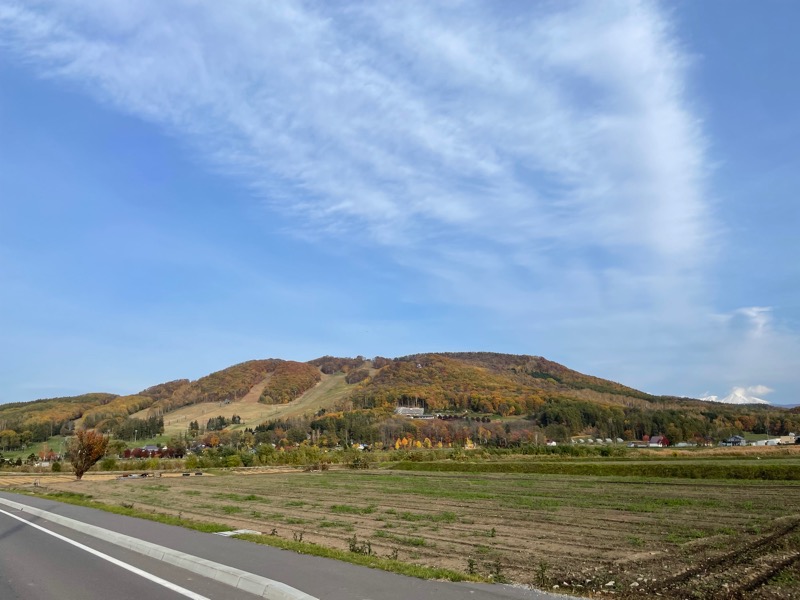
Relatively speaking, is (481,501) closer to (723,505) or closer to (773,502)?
(723,505)

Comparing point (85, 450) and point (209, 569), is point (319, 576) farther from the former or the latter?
point (85, 450)

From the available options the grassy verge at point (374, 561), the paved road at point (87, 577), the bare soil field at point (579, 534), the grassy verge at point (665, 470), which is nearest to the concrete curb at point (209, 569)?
the paved road at point (87, 577)

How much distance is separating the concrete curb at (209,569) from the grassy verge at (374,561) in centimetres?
213

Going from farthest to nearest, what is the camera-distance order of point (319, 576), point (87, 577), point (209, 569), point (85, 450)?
1. point (85, 450)
2. point (209, 569)
3. point (87, 577)
4. point (319, 576)

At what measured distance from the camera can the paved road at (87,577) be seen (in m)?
9.32

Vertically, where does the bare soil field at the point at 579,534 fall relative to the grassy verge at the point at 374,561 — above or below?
below

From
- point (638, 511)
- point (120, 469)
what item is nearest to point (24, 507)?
point (638, 511)

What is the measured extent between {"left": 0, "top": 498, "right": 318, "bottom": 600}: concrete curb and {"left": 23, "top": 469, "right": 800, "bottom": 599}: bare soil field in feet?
10.7

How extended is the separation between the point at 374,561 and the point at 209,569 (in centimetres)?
317

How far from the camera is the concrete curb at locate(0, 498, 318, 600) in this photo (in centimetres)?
912

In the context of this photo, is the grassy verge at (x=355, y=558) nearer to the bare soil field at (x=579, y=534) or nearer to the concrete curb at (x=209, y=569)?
the bare soil field at (x=579, y=534)

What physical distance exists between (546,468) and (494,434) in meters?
112

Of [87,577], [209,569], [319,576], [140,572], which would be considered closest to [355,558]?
[319,576]

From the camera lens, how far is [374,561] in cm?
1148
